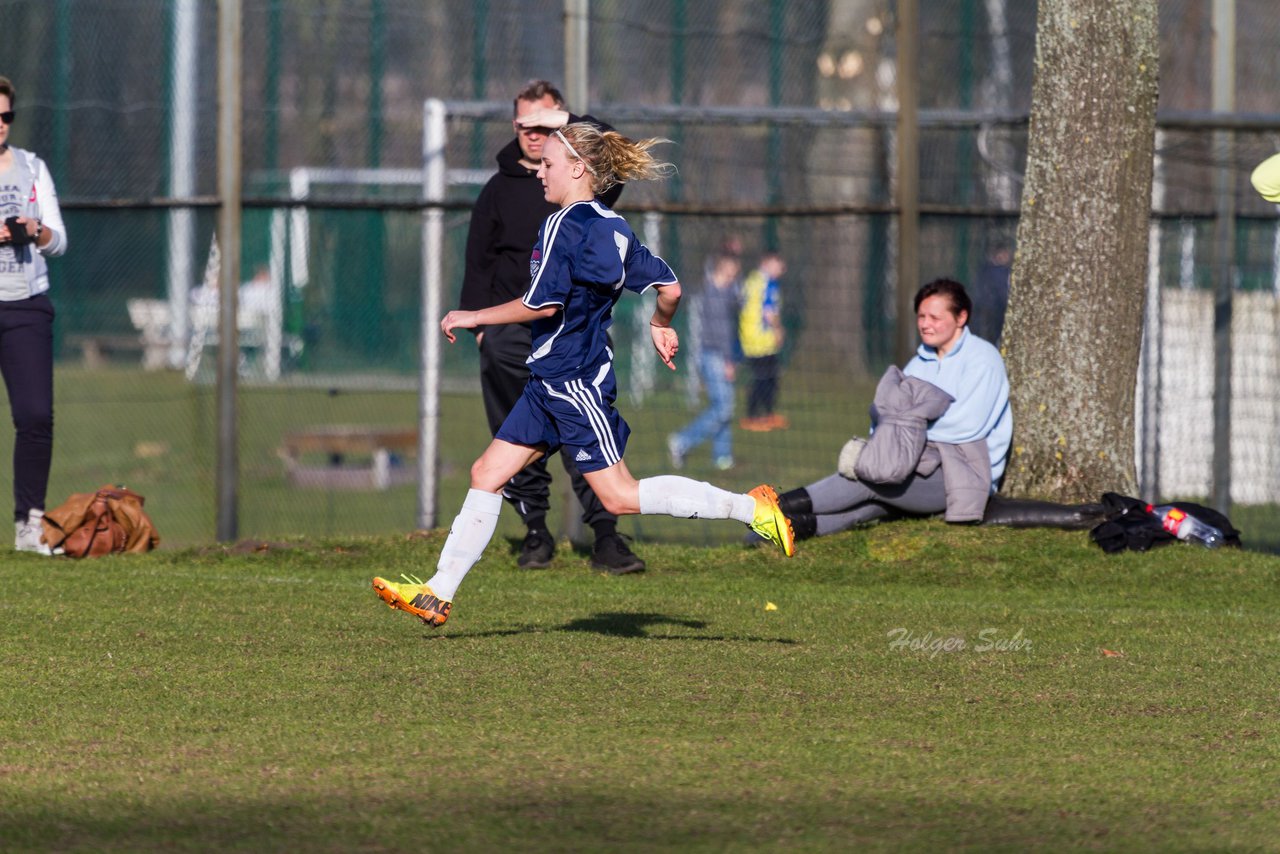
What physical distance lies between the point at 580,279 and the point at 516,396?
2.67 metres

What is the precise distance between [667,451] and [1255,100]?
5.72m

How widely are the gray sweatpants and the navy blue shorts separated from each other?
2816 mm

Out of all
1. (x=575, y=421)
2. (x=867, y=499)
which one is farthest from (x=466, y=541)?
(x=867, y=499)

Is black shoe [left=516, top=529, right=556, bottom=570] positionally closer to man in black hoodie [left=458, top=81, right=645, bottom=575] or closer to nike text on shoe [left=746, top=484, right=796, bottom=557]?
man in black hoodie [left=458, top=81, right=645, bottom=575]

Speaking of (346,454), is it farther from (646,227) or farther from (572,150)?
(572,150)

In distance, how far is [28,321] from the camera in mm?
8930

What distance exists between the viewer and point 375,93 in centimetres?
1789

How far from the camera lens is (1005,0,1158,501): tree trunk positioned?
942 cm

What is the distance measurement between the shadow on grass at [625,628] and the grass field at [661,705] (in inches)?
1.1

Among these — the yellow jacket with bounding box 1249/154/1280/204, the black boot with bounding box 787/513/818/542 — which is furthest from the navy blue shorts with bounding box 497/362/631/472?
the yellow jacket with bounding box 1249/154/1280/204

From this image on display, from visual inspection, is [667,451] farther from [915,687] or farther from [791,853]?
[791,853]

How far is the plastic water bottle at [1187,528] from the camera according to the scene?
8.93 metres

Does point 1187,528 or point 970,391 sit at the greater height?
point 970,391

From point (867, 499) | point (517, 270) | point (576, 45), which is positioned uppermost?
point (576, 45)
